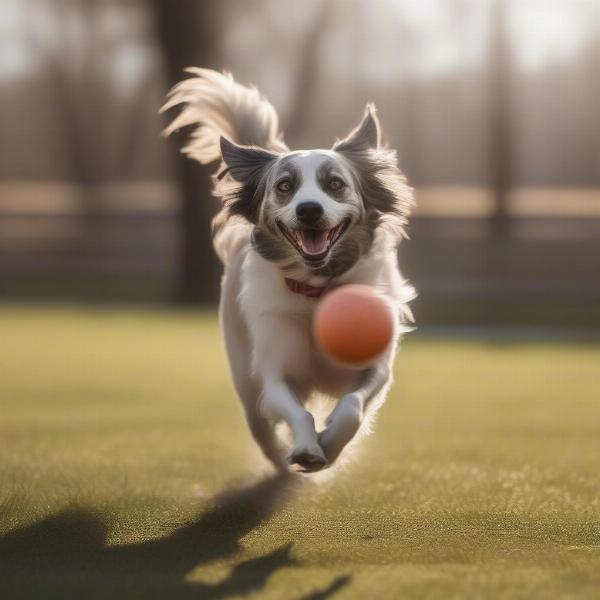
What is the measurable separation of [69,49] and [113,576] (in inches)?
759

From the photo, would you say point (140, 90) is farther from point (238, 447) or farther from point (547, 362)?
point (238, 447)

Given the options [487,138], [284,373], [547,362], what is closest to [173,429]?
[284,373]

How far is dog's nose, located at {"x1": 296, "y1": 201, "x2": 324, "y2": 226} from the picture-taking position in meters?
4.54

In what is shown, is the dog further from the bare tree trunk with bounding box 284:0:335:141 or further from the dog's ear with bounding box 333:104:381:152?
the bare tree trunk with bounding box 284:0:335:141

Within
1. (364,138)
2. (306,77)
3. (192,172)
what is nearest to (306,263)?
(364,138)

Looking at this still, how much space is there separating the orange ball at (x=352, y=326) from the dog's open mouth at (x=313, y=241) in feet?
0.66

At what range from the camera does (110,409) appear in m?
7.84

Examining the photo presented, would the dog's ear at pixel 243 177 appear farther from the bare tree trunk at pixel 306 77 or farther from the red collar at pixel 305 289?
the bare tree trunk at pixel 306 77

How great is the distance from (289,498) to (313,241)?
3.57 ft

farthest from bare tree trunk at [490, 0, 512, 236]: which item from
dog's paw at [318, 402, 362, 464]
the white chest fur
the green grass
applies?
dog's paw at [318, 402, 362, 464]

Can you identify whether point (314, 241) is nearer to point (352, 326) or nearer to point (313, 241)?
point (313, 241)

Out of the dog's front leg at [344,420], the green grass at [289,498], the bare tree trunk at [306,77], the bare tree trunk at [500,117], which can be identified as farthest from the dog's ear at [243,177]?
the bare tree trunk at [306,77]

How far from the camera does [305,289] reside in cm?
483

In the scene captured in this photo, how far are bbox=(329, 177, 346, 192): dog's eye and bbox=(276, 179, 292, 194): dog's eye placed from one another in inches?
6.4
